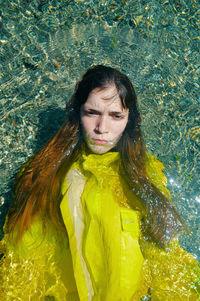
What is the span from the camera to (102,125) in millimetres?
2775

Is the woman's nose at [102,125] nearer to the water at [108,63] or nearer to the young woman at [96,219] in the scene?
the young woman at [96,219]

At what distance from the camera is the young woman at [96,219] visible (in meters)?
2.59

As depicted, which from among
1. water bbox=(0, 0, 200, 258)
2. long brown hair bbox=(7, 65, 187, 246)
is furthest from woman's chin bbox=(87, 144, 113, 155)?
water bbox=(0, 0, 200, 258)

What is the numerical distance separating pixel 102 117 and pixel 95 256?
1157 mm

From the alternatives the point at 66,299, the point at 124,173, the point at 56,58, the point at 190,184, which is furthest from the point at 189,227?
the point at 56,58

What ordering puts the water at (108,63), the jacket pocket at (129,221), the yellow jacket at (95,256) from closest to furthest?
the yellow jacket at (95,256) → the jacket pocket at (129,221) → the water at (108,63)

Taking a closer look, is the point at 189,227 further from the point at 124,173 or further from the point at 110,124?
the point at 110,124

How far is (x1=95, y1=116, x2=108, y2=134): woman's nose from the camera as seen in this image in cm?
278

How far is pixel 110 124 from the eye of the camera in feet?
9.28

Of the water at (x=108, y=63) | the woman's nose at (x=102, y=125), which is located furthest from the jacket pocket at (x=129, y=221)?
the water at (x=108, y=63)

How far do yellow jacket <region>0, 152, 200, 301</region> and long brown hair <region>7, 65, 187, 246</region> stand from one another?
0.10 metres

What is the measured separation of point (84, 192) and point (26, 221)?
0.65 m

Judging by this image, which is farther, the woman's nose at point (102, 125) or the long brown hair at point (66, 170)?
the long brown hair at point (66, 170)

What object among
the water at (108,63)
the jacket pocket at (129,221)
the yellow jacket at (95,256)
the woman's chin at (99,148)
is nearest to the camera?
the yellow jacket at (95,256)
